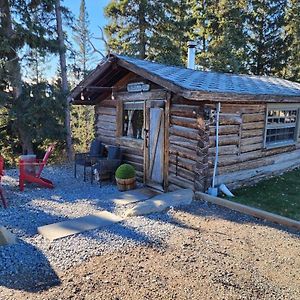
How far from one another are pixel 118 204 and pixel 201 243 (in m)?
2.44

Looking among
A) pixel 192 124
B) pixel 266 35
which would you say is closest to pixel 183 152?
pixel 192 124

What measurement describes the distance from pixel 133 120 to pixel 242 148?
10.5 feet

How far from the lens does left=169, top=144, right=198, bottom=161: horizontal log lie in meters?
6.80

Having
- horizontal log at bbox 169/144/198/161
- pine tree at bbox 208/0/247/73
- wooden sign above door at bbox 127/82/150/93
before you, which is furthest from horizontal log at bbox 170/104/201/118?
pine tree at bbox 208/0/247/73

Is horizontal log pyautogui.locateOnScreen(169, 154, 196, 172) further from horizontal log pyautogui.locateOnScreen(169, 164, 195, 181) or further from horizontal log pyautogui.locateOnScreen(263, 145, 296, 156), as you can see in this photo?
horizontal log pyautogui.locateOnScreen(263, 145, 296, 156)

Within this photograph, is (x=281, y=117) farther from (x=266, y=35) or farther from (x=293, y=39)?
(x=266, y=35)

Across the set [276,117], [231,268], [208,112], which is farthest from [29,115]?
[231,268]

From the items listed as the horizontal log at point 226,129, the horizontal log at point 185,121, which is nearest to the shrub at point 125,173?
the horizontal log at point 185,121

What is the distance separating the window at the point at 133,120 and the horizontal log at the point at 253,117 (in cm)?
274

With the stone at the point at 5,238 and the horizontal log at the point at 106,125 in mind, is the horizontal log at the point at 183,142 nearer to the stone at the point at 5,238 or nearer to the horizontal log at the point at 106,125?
the horizontal log at the point at 106,125

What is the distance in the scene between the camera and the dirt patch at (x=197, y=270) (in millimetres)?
3324

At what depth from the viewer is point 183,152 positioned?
7035 millimetres

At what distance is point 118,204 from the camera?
21.2ft

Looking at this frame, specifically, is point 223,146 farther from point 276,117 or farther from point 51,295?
point 51,295
